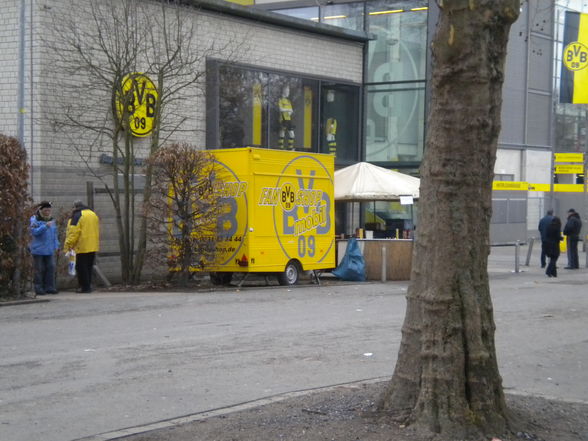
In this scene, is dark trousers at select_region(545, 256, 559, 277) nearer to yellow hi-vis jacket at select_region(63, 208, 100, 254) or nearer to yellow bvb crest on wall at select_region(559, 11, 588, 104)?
yellow bvb crest on wall at select_region(559, 11, 588, 104)

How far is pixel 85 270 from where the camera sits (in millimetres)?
17688

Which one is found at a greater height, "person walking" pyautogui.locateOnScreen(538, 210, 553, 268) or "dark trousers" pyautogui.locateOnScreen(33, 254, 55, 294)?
"person walking" pyautogui.locateOnScreen(538, 210, 553, 268)

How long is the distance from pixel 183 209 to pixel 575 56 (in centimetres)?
1460

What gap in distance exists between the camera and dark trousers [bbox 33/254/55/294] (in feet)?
55.1

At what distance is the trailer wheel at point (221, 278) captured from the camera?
63.1 feet

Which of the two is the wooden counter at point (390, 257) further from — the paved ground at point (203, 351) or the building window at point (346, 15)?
the building window at point (346, 15)

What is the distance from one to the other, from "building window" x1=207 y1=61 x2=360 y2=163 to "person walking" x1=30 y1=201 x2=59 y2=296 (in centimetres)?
646

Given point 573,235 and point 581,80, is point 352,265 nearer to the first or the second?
point 573,235

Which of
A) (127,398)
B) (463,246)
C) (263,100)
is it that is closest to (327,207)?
(263,100)

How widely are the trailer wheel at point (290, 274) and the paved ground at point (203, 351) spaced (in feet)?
6.80

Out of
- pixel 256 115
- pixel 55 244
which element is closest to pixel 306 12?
pixel 256 115

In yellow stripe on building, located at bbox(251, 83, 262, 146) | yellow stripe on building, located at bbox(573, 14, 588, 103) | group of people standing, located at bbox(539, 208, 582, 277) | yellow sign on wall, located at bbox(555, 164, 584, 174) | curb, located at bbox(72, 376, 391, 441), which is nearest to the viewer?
curb, located at bbox(72, 376, 391, 441)

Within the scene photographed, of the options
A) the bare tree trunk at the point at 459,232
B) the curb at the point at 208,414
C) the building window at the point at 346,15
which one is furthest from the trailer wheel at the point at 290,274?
the bare tree trunk at the point at 459,232

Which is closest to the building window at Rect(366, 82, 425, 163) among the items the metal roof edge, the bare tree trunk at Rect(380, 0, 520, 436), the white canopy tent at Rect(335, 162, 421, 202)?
the metal roof edge
